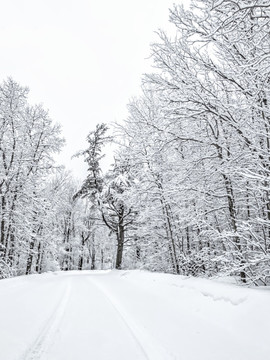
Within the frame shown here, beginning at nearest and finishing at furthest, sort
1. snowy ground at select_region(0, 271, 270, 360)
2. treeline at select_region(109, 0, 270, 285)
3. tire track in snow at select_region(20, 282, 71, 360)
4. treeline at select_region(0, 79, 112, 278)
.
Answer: tire track in snow at select_region(20, 282, 71, 360) → snowy ground at select_region(0, 271, 270, 360) → treeline at select_region(109, 0, 270, 285) → treeline at select_region(0, 79, 112, 278)

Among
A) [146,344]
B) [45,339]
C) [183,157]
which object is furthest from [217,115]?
[45,339]

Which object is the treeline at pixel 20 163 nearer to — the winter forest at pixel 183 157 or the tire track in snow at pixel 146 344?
the winter forest at pixel 183 157

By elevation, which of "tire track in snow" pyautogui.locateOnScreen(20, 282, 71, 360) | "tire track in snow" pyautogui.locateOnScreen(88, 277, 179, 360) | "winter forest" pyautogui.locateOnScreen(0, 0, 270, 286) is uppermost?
"winter forest" pyautogui.locateOnScreen(0, 0, 270, 286)

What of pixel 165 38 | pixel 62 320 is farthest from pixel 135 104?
pixel 62 320

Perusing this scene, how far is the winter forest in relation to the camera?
5086 mm

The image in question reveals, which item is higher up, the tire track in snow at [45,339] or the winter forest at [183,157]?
the winter forest at [183,157]

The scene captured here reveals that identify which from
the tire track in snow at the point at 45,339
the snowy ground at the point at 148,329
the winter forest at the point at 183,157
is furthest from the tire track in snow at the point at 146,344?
the winter forest at the point at 183,157

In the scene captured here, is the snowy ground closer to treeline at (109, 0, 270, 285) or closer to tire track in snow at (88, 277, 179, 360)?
tire track in snow at (88, 277, 179, 360)

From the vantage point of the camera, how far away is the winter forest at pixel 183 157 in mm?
5086

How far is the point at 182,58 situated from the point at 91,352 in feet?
20.8

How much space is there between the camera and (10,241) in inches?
647

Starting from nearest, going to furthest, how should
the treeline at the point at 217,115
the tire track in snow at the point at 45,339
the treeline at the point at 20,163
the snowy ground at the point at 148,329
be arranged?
1. the tire track in snow at the point at 45,339
2. the snowy ground at the point at 148,329
3. the treeline at the point at 217,115
4. the treeline at the point at 20,163

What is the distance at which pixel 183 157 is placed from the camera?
31.8 feet

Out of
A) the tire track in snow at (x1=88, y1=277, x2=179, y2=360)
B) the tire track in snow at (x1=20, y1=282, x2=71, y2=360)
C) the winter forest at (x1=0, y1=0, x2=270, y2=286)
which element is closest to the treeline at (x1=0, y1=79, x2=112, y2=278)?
the winter forest at (x1=0, y1=0, x2=270, y2=286)
